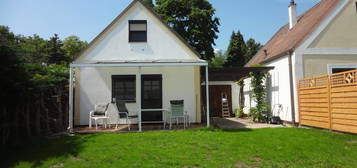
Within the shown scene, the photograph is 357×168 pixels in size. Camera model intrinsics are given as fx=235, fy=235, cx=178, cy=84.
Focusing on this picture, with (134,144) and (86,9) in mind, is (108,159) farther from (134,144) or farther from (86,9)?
(86,9)

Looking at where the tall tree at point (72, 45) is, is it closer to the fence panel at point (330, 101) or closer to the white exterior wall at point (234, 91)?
the white exterior wall at point (234, 91)

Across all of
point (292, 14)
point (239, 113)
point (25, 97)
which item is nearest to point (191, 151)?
point (25, 97)

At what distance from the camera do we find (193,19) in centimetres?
2414

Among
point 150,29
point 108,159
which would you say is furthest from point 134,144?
point 150,29

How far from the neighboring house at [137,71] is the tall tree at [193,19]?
14035 mm

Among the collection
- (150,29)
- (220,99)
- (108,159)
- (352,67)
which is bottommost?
(108,159)

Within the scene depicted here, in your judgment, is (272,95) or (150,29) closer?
(150,29)

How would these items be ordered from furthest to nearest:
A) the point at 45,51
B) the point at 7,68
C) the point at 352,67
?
1. the point at 45,51
2. the point at 352,67
3. the point at 7,68

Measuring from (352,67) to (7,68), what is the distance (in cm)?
1264

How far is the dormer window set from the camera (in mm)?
10328

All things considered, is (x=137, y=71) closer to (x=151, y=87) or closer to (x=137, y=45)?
(x=151, y=87)

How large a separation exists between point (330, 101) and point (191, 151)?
555cm

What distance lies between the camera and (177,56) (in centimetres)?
1027

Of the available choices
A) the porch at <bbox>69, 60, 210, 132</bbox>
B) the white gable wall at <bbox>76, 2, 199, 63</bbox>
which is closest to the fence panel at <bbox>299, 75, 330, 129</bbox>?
the porch at <bbox>69, 60, 210, 132</bbox>
